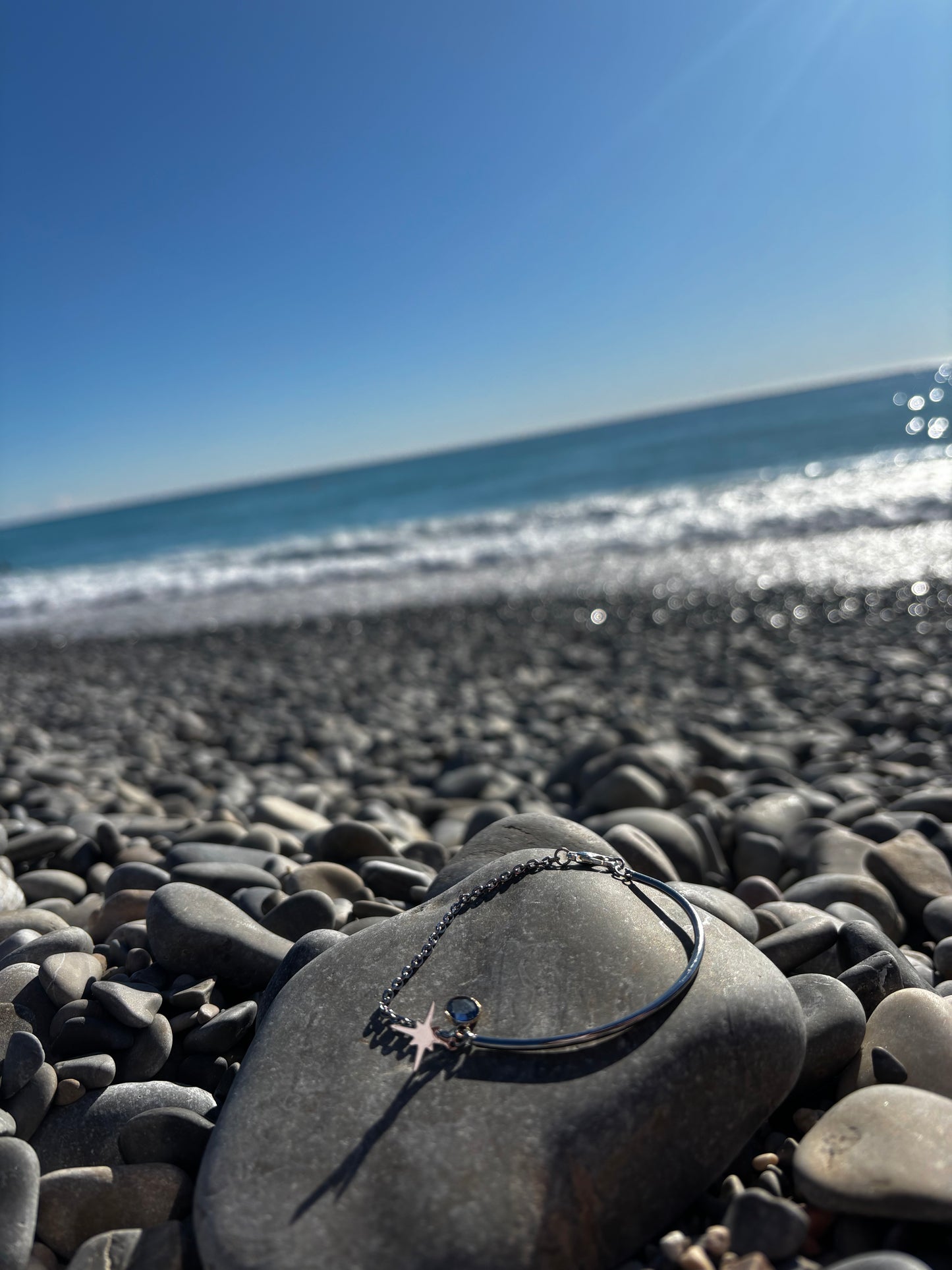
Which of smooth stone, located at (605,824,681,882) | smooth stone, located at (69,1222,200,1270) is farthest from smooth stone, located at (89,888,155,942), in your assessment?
smooth stone, located at (605,824,681,882)

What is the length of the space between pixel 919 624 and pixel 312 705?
5.07 metres

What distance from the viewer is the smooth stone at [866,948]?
1911 mm

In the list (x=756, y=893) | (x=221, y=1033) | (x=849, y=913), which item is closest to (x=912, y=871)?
(x=849, y=913)

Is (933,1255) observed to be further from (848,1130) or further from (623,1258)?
(623,1258)

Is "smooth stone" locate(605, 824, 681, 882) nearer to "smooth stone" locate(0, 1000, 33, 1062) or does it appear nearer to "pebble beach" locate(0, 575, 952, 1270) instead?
"pebble beach" locate(0, 575, 952, 1270)

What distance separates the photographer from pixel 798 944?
6.53 feet

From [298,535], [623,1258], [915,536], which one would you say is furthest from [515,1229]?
[298,535]

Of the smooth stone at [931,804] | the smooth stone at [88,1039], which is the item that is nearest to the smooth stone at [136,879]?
the smooth stone at [88,1039]

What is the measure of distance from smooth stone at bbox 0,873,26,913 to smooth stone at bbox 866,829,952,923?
8.44 ft

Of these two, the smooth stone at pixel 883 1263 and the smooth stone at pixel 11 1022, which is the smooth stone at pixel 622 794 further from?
the smooth stone at pixel 883 1263

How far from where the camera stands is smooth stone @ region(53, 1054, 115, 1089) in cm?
164

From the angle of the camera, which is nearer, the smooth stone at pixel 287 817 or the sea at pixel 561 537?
the smooth stone at pixel 287 817

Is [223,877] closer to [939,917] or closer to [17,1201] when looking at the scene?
[17,1201]

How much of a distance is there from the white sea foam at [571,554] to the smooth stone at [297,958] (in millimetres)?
8625
